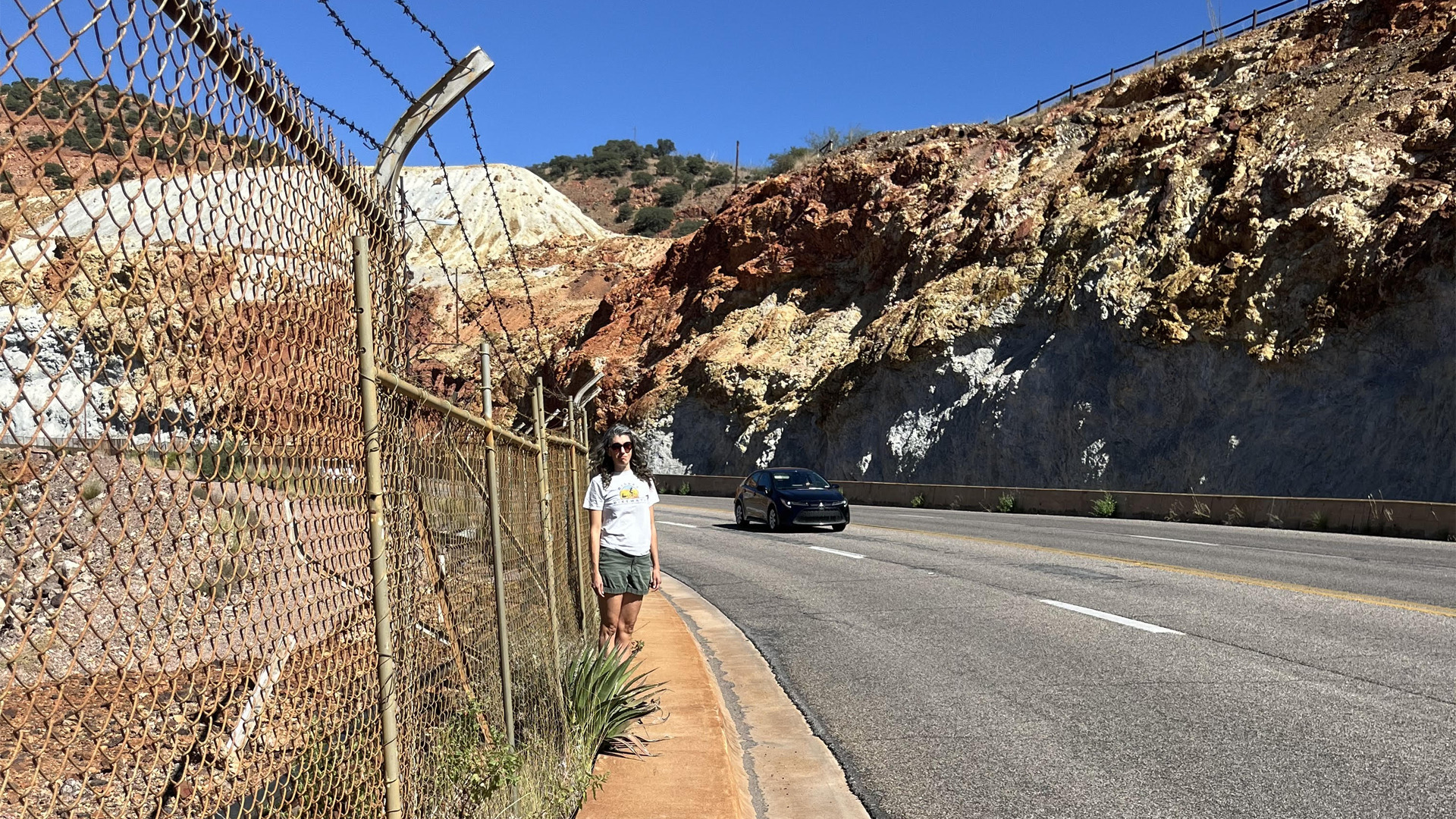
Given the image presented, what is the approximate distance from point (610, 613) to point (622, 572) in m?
0.28

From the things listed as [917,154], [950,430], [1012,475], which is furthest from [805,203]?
[1012,475]

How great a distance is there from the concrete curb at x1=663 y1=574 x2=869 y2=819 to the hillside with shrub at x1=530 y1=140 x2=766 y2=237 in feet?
270

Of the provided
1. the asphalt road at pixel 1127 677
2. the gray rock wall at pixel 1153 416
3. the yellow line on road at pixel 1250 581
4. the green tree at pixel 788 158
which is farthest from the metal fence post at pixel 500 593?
the green tree at pixel 788 158

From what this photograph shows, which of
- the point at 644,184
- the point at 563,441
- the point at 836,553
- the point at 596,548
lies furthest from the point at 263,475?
the point at 644,184

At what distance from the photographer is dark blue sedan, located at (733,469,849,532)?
23.0m

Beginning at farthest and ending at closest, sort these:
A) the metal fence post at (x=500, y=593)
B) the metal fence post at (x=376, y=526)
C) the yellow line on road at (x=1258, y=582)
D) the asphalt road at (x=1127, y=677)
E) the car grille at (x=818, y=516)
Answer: the car grille at (x=818, y=516) < the yellow line on road at (x=1258, y=582) < the asphalt road at (x=1127, y=677) < the metal fence post at (x=500, y=593) < the metal fence post at (x=376, y=526)

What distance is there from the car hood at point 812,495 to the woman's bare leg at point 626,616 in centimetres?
1551

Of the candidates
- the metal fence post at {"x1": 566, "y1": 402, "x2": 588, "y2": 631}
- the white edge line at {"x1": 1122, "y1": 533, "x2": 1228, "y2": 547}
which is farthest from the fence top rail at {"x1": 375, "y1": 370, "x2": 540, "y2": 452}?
the white edge line at {"x1": 1122, "y1": 533, "x2": 1228, "y2": 547}

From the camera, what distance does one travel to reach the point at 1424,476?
24359 millimetres

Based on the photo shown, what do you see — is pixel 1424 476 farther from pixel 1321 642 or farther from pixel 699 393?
pixel 699 393

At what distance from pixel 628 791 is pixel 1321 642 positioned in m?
5.97

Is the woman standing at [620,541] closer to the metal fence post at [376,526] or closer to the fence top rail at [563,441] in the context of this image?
the fence top rail at [563,441]

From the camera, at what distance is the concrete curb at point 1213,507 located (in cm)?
1956

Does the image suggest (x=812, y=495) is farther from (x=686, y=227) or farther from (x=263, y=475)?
(x=686, y=227)
